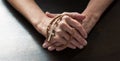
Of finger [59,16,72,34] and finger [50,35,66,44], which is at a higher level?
finger [59,16,72,34]

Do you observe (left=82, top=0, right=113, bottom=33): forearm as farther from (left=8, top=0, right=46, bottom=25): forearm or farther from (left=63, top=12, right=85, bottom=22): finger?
(left=8, top=0, right=46, bottom=25): forearm

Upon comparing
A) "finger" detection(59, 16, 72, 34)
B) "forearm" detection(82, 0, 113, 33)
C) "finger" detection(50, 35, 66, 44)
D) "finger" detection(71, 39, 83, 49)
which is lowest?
"forearm" detection(82, 0, 113, 33)

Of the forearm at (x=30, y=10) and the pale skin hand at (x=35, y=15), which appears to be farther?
the forearm at (x=30, y=10)

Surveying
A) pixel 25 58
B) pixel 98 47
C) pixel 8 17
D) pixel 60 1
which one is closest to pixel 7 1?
pixel 8 17

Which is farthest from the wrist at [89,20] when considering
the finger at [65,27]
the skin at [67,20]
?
the finger at [65,27]

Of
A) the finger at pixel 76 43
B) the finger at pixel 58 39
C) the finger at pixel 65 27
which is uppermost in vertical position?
the finger at pixel 65 27

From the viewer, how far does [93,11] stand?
1063 mm

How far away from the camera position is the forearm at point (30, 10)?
3.38ft

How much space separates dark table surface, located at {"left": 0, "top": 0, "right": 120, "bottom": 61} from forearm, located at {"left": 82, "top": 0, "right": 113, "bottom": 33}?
0.02 m

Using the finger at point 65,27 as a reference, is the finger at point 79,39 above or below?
below

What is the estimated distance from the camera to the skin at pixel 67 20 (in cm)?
91

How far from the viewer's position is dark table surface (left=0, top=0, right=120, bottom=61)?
2.97 ft

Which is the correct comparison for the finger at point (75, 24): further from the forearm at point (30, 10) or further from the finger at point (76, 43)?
the forearm at point (30, 10)

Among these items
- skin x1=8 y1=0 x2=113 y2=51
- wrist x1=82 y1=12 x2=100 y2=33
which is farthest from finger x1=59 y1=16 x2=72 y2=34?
wrist x1=82 y1=12 x2=100 y2=33
